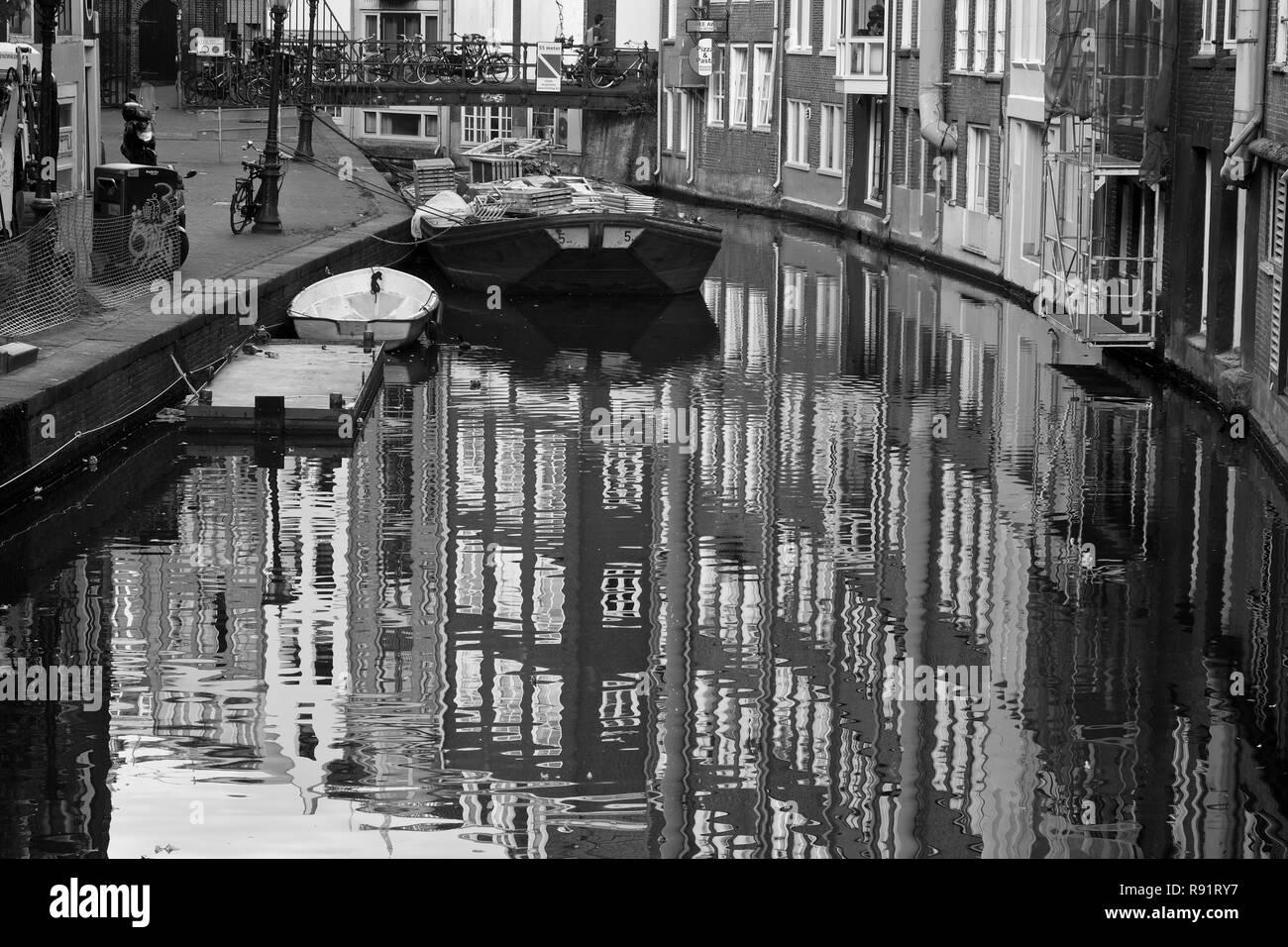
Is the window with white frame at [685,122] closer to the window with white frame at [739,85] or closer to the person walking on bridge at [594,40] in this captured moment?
the person walking on bridge at [594,40]

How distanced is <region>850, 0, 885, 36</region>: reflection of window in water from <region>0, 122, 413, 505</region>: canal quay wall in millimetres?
12593

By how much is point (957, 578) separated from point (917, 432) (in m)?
5.97

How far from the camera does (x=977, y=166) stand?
34875mm

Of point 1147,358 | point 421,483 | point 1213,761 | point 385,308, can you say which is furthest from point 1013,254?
point 1213,761

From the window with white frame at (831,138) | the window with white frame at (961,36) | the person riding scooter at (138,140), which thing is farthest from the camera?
the window with white frame at (831,138)

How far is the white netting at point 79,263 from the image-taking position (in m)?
18.2

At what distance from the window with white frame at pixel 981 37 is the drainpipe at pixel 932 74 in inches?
64.0

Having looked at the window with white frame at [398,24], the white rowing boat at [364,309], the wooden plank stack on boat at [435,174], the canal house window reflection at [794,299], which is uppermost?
the window with white frame at [398,24]

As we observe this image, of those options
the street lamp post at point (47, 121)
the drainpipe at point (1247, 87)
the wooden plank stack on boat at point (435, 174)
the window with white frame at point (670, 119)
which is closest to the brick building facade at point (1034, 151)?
the drainpipe at point (1247, 87)

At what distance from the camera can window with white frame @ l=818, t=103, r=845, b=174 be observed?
4481 centimetres

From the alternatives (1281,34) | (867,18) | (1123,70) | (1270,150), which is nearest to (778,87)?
(867,18)

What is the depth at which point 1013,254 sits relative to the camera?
3141 cm

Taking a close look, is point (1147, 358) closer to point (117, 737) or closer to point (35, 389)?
point (35, 389)

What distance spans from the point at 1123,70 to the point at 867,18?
1988 centimetres
